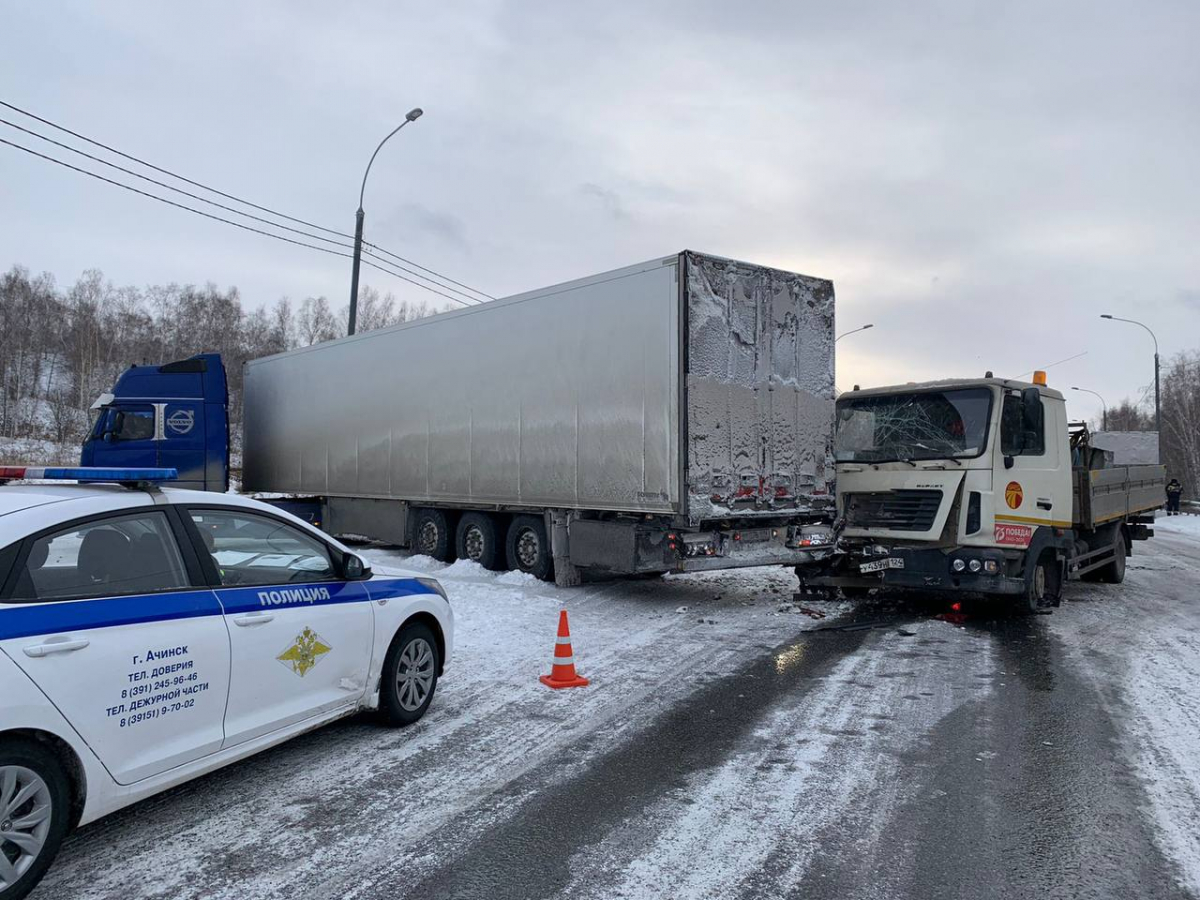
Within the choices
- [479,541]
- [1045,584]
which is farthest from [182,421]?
[1045,584]

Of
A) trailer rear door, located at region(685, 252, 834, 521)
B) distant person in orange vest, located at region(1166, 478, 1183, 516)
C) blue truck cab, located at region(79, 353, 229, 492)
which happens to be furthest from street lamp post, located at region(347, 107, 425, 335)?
distant person in orange vest, located at region(1166, 478, 1183, 516)

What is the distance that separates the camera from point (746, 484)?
938 cm

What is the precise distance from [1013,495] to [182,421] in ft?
46.1

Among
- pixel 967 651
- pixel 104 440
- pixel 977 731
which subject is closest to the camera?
pixel 977 731

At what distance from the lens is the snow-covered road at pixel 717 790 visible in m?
3.44

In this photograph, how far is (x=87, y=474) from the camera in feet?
13.0

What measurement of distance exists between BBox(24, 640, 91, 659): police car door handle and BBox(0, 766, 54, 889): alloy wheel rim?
0.41m

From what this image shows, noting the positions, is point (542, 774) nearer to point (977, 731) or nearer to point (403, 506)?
point (977, 731)

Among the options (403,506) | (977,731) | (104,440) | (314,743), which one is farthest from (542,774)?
(104,440)

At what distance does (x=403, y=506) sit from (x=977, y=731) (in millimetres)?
9754

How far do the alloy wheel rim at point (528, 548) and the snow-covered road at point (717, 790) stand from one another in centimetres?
333

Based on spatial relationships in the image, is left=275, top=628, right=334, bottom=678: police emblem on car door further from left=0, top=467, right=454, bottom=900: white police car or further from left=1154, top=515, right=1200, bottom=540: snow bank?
left=1154, top=515, right=1200, bottom=540: snow bank

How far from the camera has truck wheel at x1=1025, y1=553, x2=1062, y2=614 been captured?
31.3 ft

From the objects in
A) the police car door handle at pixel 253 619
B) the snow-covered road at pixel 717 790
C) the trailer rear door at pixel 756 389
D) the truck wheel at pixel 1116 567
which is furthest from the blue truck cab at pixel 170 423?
the truck wheel at pixel 1116 567
